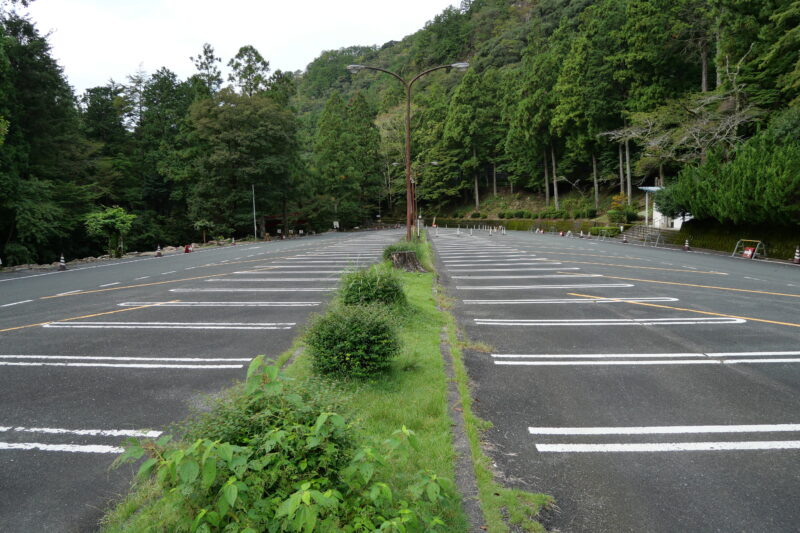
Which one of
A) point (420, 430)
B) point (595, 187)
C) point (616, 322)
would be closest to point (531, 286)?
point (616, 322)

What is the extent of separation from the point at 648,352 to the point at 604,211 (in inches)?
1805

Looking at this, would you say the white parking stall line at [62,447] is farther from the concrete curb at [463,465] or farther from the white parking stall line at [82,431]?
the concrete curb at [463,465]

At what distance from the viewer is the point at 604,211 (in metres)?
48.4

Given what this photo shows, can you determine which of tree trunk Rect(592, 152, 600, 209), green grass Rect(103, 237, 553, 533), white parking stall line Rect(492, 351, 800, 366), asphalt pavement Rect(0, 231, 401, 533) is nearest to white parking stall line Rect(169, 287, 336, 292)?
asphalt pavement Rect(0, 231, 401, 533)

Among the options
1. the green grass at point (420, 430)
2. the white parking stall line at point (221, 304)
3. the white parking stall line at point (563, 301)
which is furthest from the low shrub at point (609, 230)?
the green grass at point (420, 430)

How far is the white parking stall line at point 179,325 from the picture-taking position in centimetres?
876

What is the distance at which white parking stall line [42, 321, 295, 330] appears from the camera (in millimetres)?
8758

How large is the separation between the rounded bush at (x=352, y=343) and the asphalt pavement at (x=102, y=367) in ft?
4.27

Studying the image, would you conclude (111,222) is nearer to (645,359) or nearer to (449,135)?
(645,359)

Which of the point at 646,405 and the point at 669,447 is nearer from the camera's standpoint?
the point at 669,447

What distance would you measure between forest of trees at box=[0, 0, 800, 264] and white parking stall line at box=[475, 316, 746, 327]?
52.5 feet

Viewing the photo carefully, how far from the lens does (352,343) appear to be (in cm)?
536

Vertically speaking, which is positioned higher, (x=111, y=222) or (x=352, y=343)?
(x=111, y=222)

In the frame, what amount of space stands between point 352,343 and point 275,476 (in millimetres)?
2979
